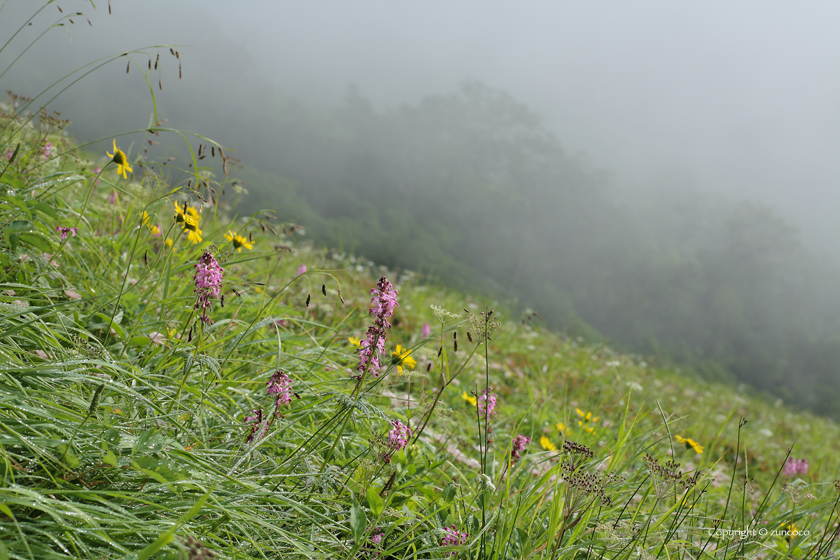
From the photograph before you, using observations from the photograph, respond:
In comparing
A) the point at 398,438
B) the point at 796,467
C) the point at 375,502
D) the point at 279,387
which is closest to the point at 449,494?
the point at 398,438

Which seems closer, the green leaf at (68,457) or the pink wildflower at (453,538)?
the green leaf at (68,457)

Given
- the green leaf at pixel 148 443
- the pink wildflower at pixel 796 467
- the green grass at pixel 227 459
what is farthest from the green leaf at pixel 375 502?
the pink wildflower at pixel 796 467

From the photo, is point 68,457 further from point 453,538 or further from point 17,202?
point 17,202

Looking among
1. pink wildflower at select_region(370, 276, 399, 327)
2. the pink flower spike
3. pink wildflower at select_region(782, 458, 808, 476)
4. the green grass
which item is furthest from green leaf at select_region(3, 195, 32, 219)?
pink wildflower at select_region(782, 458, 808, 476)

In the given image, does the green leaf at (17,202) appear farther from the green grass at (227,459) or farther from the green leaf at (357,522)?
the green leaf at (357,522)

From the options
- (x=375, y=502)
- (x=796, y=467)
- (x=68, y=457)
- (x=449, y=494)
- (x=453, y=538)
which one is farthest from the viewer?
(x=796, y=467)

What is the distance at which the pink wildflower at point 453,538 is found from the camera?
1.24 meters

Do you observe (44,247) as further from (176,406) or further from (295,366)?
(295,366)

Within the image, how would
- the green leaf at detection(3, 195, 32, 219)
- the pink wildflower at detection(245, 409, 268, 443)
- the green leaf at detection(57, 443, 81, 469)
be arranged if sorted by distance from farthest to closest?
the green leaf at detection(3, 195, 32, 219) < the pink wildflower at detection(245, 409, 268, 443) < the green leaf at detection(57, 443, 81, 469)

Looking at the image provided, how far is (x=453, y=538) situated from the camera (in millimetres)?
1256

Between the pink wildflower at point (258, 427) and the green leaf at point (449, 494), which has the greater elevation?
the pink wildflower at point (258, 427)

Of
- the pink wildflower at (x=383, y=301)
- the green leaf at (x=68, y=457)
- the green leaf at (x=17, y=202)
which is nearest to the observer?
the green leaf at (x=68, y=457)

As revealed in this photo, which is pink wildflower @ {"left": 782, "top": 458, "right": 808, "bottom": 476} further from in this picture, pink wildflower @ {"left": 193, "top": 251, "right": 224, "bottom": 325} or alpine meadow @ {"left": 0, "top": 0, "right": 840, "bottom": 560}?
pink wildflower @ {"left": 193, "top": 251, "right": 224, "bottom": 325}

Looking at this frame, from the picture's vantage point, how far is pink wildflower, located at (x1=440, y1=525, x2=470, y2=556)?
1.24 m
